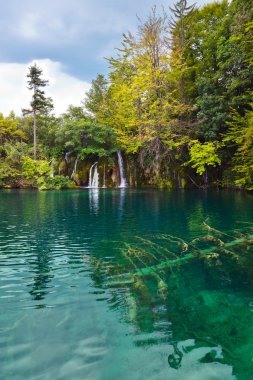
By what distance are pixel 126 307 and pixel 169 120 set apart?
22.5 m

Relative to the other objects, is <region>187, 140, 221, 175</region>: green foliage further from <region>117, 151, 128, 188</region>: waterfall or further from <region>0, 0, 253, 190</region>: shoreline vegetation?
<region>117, 151, 128, 188</region>: waterfall

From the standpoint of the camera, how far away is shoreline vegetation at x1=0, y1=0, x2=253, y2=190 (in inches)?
813

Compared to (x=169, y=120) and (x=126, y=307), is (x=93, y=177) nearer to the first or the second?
(x=169, y=120)

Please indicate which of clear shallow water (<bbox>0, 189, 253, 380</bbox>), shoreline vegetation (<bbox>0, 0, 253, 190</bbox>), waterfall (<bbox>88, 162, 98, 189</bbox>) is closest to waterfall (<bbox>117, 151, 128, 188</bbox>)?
shoreline vegetation (<bbox>0, 0, 253, 190</bbox>)

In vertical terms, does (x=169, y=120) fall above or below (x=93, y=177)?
above

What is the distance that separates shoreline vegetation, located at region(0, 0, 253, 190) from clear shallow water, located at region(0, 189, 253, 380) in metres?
13.4

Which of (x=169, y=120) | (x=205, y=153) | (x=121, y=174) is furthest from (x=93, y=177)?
(x=205, y=153)

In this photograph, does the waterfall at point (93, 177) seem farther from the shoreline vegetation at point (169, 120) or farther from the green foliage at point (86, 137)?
the green foliage at point (86, 137)

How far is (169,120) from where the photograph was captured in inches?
953

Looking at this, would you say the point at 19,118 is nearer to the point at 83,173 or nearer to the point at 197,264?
the point at 83,173

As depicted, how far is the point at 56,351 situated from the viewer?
288 centimetres

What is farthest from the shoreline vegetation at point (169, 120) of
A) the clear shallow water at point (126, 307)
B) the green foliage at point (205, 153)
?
the clear shallow water at point (126, 307)

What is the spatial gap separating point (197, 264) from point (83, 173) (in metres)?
28.9

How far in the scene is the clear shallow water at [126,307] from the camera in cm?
269
